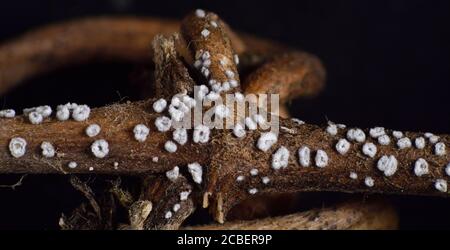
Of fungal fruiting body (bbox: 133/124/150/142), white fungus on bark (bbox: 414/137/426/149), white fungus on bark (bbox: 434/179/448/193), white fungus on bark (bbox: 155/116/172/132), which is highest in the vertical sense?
white fungus on bark (bbox: 155/116/172/132)

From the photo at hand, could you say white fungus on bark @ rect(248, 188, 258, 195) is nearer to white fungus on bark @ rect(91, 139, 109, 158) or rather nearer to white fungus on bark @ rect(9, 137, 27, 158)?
white fungus on bark @ rect(91, 139, 109, 158)

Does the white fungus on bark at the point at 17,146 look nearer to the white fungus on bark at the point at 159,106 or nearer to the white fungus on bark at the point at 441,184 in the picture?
the white fungus on bark at the point at 159,106

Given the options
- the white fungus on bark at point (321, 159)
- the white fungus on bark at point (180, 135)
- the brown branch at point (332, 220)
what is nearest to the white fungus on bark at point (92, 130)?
the white fungus on bark at point (180, 135)

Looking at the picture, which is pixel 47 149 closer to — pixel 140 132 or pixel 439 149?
pixel 140 132

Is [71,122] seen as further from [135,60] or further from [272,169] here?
[135,60]

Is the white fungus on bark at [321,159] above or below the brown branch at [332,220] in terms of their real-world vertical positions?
above

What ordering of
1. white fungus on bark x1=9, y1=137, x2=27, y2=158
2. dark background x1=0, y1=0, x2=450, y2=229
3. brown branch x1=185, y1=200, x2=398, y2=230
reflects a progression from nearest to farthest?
white fungus on bark x1=9, y1=137, x2=27, y2=158
brown branch x1=185, y1=200, x2=398, y2=230
dark background x1=0, y1=0, x2=450, y2=229

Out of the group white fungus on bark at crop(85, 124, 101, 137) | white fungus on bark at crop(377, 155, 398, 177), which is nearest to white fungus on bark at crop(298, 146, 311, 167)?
white fungus on bark at crop(377, 155, 398, 177)

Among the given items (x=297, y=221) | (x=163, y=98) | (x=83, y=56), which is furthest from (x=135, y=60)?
(x=297, y=221)
